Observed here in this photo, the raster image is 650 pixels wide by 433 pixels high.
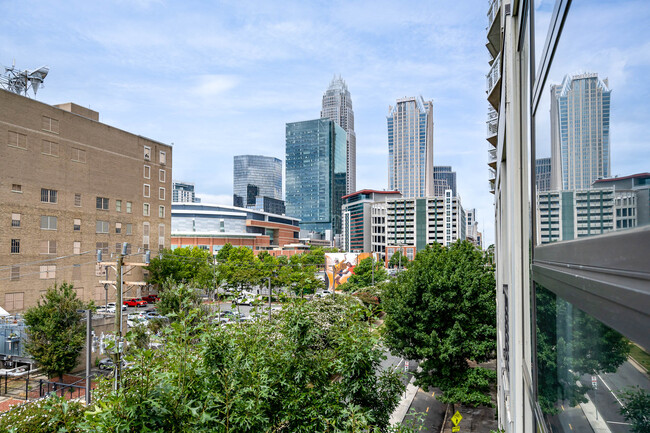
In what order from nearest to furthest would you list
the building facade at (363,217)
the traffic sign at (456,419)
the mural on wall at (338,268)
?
the traffic sign at (456,419) < the mural on wall at (338,268) < the building facade at (363,217)

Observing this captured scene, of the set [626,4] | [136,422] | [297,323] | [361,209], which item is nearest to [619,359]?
[626,4]

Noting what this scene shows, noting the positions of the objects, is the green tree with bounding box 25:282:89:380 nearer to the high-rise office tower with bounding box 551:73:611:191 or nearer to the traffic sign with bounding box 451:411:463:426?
the traffic sign with bounding box 451:411:463:426

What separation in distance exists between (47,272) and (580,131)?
1788 inches

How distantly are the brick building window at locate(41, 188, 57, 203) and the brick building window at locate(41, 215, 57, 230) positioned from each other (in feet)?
5.03

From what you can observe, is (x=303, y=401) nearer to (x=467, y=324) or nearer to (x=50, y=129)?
(x=467, y=324)

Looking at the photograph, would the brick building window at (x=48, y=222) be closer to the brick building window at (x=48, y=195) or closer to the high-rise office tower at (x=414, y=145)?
the brick building window at (x=48, y=195)

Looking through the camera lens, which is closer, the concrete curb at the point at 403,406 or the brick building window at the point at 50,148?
the concrete curb at the point at 403,406

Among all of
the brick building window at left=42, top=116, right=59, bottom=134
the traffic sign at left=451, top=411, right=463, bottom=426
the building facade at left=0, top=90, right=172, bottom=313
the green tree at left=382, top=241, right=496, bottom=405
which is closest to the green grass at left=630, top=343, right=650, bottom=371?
the traffic sign at left=451, top=411, right=463, bottom=426

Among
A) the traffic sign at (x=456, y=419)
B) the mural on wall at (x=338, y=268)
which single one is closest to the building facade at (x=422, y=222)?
the mural on wall at (x=338, y=268)

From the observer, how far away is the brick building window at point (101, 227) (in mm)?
43000

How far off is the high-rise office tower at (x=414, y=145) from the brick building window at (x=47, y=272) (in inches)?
6620

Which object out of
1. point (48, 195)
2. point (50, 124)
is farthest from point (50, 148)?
point (48, 195)

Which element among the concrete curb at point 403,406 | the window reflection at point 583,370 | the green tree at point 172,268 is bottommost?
the concrete curb at point 403,406

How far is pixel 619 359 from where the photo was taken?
3.15ft
